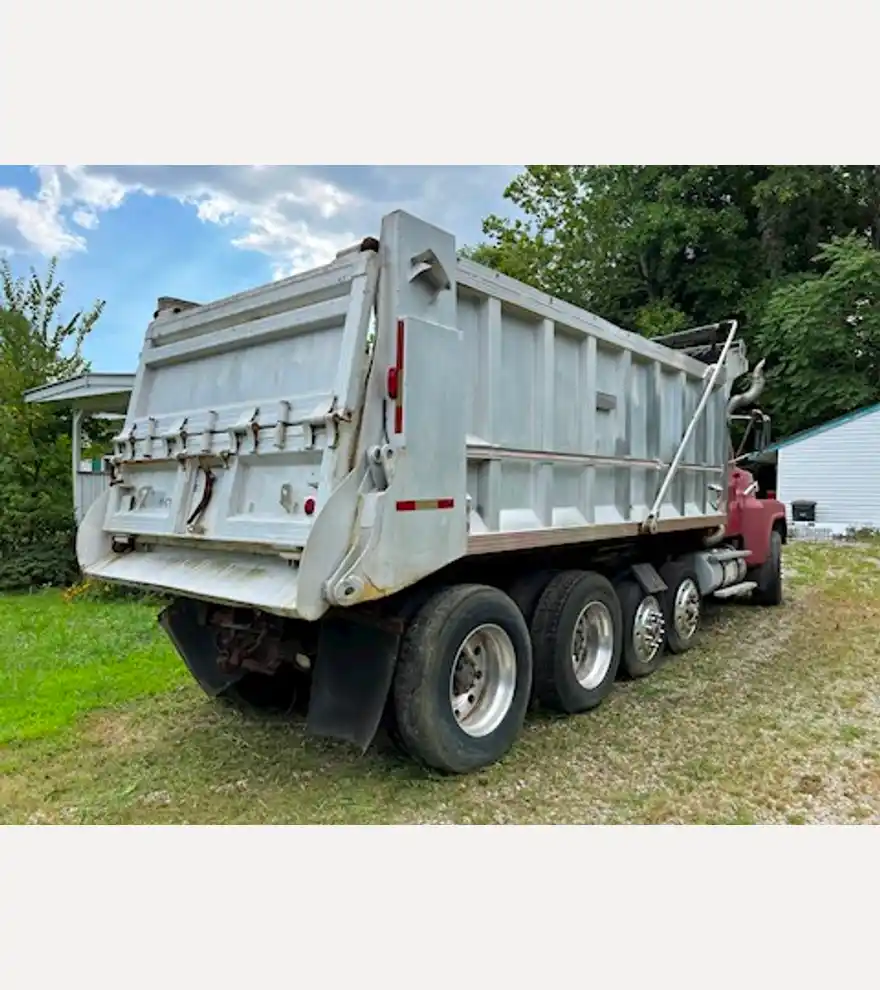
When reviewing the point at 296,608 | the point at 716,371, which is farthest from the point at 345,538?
the point at 716,371

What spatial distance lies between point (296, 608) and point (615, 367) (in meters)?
3.30

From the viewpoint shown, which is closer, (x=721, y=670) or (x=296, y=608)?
(x=296, y=608)

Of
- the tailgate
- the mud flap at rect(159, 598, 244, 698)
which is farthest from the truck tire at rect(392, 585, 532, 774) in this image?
the mud flap at rect(159, 598, 244, 698)

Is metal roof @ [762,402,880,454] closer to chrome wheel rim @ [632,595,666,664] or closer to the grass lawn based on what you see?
the grass lawn

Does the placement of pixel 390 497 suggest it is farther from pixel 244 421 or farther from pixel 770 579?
pixel 770 579

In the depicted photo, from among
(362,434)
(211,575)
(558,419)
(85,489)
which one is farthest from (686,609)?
(85,489)

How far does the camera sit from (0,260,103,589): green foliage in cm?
1068

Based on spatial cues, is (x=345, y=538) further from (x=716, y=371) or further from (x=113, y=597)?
(x=113, y=597)

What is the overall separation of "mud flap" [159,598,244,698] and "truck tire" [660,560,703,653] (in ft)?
12.1

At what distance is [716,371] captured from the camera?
23.1 ft

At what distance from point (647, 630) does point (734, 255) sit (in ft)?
78.8

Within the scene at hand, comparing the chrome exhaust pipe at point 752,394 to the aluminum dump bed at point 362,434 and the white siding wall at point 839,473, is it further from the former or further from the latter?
the white siding wall at point 839,473

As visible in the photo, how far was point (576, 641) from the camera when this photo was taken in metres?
5.11

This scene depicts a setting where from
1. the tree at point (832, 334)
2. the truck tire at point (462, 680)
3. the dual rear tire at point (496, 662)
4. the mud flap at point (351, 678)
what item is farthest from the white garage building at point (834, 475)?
the mud flap at point (351, 678)
